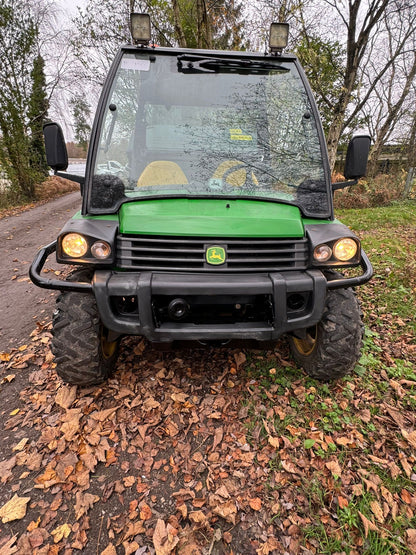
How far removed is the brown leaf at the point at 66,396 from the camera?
2.37m

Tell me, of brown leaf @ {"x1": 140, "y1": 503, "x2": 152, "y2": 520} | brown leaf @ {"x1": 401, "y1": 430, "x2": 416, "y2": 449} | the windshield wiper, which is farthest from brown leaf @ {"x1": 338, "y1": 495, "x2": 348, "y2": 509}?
the windshield wiper

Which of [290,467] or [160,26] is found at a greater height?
[160,26]

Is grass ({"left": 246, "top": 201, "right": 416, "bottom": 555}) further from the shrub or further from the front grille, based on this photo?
the shrub

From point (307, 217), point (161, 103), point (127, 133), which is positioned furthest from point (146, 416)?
point (161, 103)

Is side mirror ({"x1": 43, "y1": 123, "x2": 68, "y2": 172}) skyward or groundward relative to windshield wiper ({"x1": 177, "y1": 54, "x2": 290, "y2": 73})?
groundward

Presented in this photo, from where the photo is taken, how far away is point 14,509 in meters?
1.70

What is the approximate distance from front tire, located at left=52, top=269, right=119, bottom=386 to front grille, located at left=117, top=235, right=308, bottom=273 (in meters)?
0.42

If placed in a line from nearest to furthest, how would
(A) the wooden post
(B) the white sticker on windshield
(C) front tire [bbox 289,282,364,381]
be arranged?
(C) front tire [bbox 289,282,364,381]
(B) the white sticker on windshield
(A) the wooden post

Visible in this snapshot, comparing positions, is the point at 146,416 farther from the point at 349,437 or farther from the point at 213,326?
the point at 349,437

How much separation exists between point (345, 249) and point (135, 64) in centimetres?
217

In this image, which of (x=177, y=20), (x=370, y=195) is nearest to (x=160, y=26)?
(x=177, y=20)

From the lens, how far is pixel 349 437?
2111 mm

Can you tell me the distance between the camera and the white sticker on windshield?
2436 millimetres

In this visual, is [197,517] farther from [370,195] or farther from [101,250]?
[370,195]
